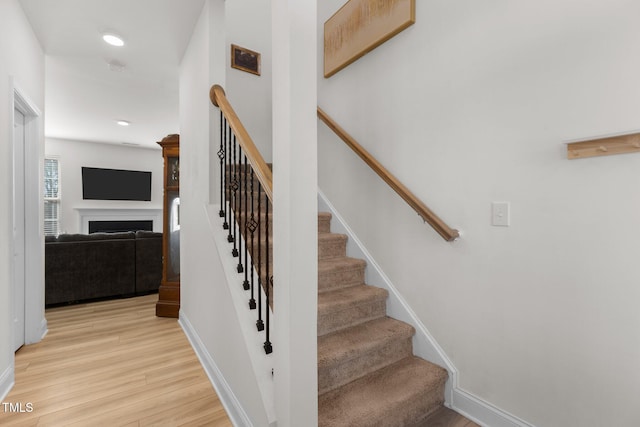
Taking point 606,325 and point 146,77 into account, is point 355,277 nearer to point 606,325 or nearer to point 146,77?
point 606,325

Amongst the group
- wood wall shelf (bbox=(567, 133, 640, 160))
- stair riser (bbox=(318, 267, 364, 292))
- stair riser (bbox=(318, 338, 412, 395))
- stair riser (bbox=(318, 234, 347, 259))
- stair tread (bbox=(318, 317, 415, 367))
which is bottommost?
stair riser (bbox=(318, 338, 412, 395))

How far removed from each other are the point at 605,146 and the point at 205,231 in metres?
2.27

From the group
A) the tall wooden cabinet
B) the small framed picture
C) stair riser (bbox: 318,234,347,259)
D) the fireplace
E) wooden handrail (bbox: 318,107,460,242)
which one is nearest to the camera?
wooden handrail (bbox: 318,107,460,242)

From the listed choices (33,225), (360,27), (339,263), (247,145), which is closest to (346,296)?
(339,263)

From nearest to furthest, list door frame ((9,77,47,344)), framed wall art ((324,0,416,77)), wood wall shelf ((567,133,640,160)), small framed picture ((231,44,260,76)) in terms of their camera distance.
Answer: wood wall shelf ((567,133,640,160)), framed wall art ((324,0,416,77)), door frame ((9,77,47,344)), small framed picture ((231,44,260,76))

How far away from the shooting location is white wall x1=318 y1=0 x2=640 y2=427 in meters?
1.22

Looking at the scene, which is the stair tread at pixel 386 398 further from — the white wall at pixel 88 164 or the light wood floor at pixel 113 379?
the white wall at pixel 88 164

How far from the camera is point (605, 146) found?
4.03ft

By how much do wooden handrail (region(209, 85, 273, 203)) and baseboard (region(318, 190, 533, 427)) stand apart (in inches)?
44.7

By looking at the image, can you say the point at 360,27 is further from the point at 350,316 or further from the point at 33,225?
the point at 33,225

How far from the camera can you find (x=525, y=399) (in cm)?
148

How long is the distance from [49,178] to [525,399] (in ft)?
29.2

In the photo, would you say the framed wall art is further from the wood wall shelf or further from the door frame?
the door frame

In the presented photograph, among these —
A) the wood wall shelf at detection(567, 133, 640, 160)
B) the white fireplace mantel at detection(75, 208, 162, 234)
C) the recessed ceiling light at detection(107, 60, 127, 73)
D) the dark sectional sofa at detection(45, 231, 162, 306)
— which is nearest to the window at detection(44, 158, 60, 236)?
the white fireplace mantel at detection(75, 208, 162, 234)
